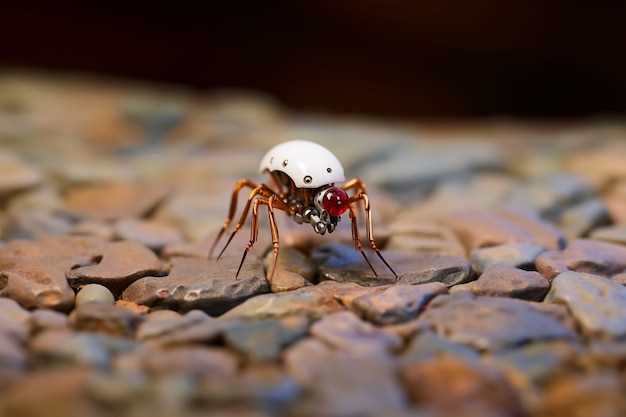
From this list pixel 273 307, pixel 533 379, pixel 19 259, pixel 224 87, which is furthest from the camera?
pixel 224 87

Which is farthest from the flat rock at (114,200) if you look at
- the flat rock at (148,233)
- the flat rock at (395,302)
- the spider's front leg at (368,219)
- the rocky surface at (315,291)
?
the flat rock at (395,302)

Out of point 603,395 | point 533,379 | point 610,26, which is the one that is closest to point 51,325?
point 533,379

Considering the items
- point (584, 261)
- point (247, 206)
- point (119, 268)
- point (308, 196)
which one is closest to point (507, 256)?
point (584, 261)

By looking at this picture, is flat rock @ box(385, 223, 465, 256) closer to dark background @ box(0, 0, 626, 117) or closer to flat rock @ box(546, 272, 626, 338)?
flat rock @ box(546, 272, 626, 338)

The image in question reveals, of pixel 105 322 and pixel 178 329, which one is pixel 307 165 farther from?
pixel 105 322

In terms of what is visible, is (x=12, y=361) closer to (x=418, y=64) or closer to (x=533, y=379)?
(x=533, y=379)

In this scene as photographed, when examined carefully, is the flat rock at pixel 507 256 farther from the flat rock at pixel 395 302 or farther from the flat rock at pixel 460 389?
the flat rock at pixel 460 389
